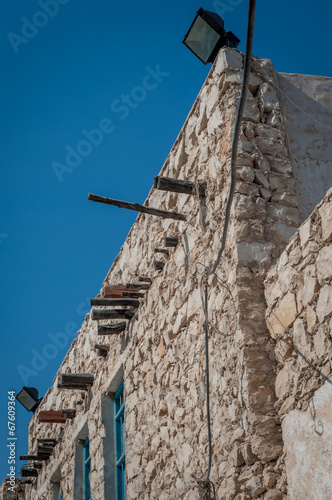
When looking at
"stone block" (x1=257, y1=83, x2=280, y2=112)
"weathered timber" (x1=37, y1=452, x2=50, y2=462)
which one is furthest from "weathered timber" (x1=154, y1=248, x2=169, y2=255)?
"weathered timber" (x1=37, y1=452, x2=50, y2=462)

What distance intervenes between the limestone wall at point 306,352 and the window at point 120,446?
3472 mm

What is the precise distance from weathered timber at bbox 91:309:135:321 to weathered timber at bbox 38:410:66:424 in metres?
3.14

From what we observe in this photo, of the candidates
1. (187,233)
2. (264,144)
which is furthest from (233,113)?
(187,233)

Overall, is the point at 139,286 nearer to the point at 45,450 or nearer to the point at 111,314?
the point at 111,314

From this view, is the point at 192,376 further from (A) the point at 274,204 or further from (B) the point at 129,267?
(B) the point at 129,267

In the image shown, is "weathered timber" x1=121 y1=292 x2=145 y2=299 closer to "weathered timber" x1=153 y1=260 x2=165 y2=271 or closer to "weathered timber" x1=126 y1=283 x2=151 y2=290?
"weathered timber" x1=126 y1=283 x2=151 y2=290

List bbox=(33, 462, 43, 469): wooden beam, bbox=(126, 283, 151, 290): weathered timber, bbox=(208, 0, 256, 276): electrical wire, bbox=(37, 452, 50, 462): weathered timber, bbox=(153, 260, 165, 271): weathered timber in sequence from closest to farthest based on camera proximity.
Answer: bbox=(208, 0, 256, 276): electrical wire → bbox=(153, 260, 165, 271): weathered timber → bbox=(126, 283, 151, 290): weathered timber → bbox=(37, 452, 50, 462): weathered timber → bbox=(33, 462, 43, 469): wooden beam

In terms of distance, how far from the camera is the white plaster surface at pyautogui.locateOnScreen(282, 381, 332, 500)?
3.53m

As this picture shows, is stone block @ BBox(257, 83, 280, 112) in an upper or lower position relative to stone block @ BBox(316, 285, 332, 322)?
upper

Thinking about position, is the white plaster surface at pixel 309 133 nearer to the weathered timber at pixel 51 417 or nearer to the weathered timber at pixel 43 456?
the weathered timber at pixel 51 417

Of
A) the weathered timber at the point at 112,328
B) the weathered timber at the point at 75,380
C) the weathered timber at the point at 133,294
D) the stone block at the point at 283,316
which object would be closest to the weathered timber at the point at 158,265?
the weathered timber at the point at 133,294

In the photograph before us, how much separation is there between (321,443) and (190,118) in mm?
3350

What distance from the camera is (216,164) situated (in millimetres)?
5293

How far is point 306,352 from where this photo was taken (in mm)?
3900
